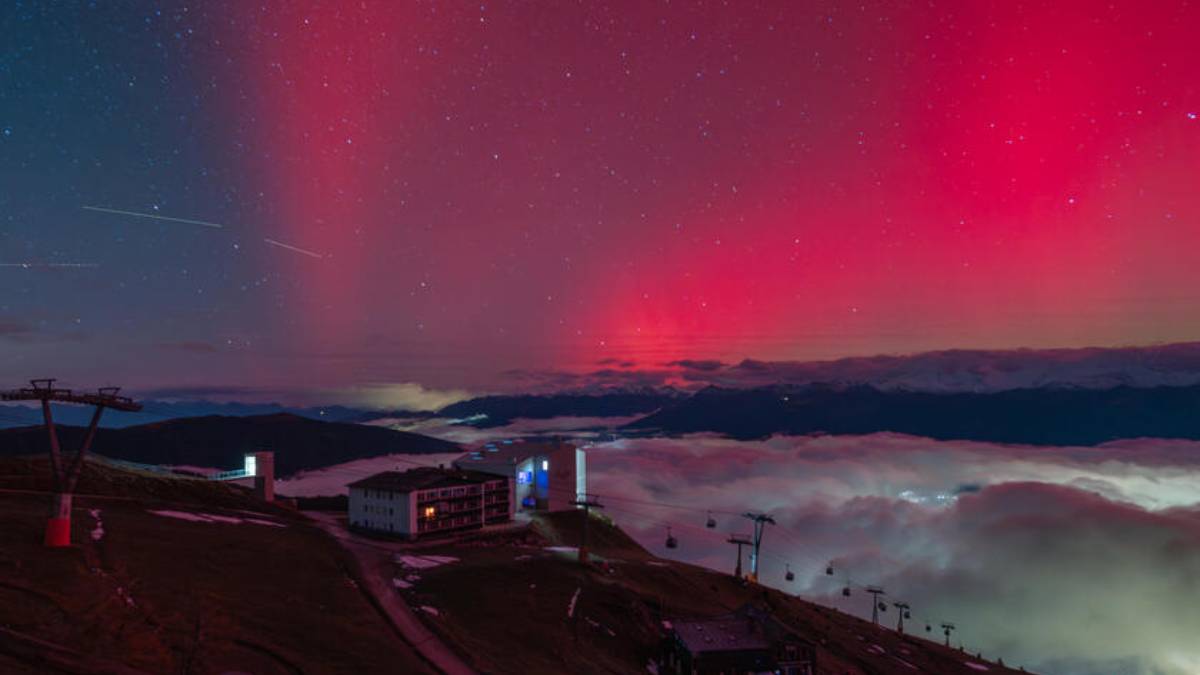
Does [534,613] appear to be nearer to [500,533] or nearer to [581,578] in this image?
[581,578]

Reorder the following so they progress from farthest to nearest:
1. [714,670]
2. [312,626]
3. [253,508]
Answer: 1. [253,508]
2. [714,670]
3. [312,626]

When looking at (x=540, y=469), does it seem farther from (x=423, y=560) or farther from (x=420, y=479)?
(x=423, y=560)

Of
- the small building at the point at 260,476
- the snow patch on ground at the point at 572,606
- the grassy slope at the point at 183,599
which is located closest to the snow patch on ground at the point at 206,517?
the grassy slope at the point at 183,599

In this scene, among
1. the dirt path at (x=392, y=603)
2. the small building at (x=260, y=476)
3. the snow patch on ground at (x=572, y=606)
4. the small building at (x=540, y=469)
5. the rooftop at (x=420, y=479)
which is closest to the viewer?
the dirt path at (x=392, y=603)

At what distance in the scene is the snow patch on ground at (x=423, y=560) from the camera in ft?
268

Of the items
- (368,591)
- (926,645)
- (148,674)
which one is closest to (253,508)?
(368,591)

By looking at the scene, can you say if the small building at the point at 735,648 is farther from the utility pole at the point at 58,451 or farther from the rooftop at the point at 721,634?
the utility pole at the point at 58,451

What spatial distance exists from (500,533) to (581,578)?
2868 cm

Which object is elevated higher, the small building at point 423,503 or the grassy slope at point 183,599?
the grassy slope at point 183,599

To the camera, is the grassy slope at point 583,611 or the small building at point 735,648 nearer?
the grassy slope at point 583,611

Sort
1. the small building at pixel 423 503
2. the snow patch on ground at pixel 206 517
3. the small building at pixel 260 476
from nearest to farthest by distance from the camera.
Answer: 1. the snow patch on ground at pixel 206 517
2. the small building at pixel 423 503
3. the small building at pixel 260 476

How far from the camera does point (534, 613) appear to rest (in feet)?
233

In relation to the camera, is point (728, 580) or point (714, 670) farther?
point (728, 580)

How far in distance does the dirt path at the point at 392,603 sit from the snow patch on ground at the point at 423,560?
5.46 feet
